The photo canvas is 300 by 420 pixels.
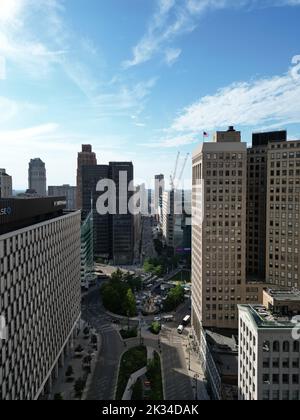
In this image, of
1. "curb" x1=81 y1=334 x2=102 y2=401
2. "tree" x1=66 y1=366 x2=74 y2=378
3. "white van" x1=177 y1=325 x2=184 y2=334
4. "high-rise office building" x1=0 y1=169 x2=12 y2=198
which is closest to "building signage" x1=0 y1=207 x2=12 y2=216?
"curb" x1=81 y1=334 x2=102 y2=401

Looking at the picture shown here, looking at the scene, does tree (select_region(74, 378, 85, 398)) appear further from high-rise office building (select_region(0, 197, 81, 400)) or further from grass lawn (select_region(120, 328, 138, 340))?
grass lawn (select_region(120, 328, 138, 340))

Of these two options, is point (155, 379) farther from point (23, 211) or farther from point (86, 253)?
point (86, 253)

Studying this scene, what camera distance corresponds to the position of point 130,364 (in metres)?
94.8

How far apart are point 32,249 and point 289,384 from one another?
49.1 metres

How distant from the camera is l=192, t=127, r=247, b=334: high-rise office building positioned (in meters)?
102

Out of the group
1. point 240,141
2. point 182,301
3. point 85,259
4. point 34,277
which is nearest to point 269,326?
point 34,277

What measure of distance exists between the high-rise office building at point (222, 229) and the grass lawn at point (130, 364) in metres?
19.1

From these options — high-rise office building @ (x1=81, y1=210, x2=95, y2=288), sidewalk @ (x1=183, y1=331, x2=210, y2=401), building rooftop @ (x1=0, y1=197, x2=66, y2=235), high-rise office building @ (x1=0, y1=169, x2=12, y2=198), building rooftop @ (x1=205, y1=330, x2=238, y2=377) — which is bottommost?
sidewalk @ (x1=183, y1=331, x2=210, y2=401)

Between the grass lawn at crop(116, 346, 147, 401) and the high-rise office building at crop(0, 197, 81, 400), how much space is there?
54.6 feet

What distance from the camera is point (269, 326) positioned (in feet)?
178

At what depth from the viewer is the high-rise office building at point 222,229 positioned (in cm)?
10169

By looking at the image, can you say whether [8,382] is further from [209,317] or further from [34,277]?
[209,317]

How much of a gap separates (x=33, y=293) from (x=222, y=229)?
55903 millimetres

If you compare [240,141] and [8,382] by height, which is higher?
[240,141]
